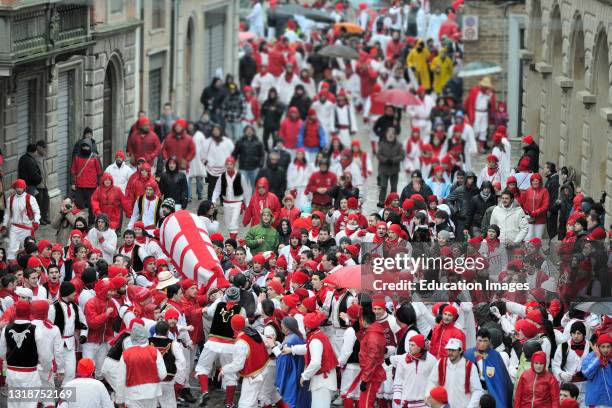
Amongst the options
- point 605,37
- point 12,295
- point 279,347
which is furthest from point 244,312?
point 605,37

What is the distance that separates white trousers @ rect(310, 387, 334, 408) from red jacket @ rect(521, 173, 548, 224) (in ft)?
25.6

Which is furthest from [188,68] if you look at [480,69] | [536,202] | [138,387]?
[138,387]

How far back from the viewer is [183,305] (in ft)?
73.2

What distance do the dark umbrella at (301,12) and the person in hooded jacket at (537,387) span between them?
38.7 m

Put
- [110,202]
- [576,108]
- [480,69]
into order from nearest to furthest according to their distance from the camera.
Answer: [110,202] < [576,108] < [480,69]

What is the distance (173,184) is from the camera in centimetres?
3005

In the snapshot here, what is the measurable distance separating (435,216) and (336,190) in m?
2.97

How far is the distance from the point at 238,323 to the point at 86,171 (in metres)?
10.3

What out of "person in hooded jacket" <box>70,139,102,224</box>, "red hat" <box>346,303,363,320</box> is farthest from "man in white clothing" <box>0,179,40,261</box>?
"red hat" <box>346,303,363,320</box>

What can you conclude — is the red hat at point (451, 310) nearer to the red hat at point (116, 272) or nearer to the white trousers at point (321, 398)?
the white trousers at point (321, 398)

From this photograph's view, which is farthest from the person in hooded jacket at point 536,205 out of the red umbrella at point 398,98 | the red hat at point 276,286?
the red umbrella at point 398,98

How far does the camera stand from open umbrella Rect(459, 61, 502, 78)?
45.2m

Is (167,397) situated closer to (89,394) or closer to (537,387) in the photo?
(89,394)

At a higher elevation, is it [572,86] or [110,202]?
[572,86]
